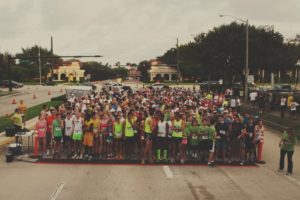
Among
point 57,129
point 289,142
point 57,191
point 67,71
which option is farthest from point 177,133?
point 67,71

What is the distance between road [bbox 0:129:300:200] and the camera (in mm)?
11781

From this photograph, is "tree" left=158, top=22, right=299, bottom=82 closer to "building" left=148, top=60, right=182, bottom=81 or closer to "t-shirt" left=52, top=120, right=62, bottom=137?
"t-shirt" left=52, top=120, right=62, bottom=137

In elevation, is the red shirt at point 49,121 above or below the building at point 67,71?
below

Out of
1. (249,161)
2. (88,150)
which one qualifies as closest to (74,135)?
(88,150)

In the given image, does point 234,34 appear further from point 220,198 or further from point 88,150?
point 220,198

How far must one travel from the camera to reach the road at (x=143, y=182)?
38.7 feet

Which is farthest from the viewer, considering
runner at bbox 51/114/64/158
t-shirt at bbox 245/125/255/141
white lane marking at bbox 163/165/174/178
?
runner at bbox 51/114/64/158

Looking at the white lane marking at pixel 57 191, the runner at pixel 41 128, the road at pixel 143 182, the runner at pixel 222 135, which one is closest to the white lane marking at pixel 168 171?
the road at pixel 143 182

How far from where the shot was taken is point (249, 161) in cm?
1623

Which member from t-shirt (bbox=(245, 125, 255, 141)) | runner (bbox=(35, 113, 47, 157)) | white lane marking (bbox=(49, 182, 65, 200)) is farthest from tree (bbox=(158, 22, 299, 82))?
white lane marking (bbox=(49, 182, 65, 200))

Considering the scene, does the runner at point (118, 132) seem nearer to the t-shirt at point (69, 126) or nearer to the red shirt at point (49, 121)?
the t-shirt at point (69, 126)

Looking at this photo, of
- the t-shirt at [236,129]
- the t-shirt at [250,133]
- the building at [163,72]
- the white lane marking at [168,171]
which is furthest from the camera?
the building at [163,72]

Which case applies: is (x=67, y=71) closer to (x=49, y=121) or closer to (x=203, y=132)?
(x=49, y=121)

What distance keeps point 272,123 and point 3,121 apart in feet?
53.5
